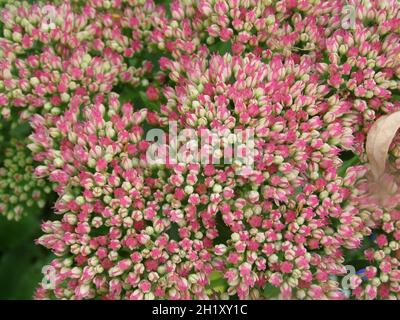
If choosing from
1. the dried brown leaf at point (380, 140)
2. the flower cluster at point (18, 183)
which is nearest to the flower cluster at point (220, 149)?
the dried brown leaf at point (380, 140)

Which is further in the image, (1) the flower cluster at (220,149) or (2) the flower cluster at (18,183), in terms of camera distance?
(2) the flower cluster at (18,183)

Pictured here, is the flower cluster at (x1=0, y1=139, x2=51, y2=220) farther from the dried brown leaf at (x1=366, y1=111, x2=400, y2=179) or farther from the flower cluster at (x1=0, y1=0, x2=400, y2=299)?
the dried brown leaf at (x1=366, y1=111, x2=400, y2=179)

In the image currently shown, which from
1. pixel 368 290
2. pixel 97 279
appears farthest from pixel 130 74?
pixel 368 290

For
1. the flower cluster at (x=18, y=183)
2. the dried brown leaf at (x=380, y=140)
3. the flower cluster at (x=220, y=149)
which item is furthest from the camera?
the flower cluster at (x=18, y=183)

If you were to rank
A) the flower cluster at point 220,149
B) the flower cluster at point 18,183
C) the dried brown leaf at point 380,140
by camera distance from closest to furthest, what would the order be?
1. the flower cluster at point 220,149
2. the dried brown leaf at point 380,140
3. the flower cluster at point 18,183

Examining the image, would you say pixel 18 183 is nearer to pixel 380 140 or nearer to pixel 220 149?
pixel 220 149

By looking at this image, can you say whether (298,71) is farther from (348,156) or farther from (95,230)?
(95,230)

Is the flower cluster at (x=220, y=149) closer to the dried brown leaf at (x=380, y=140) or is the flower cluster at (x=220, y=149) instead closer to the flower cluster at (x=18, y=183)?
the dried brown leaf at (x=380, y=140)
